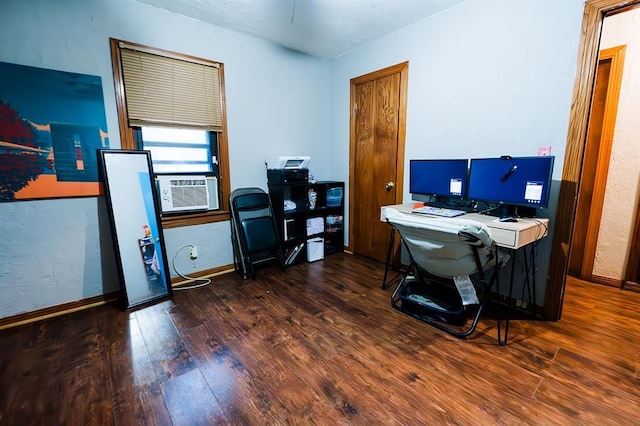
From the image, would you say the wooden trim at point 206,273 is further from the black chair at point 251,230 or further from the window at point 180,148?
the window at point 180,148

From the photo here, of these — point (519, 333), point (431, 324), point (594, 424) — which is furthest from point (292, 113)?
point (594, 424)

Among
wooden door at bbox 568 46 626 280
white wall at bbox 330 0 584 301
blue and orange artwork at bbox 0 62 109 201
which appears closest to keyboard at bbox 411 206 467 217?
white wall at bbox 330 0 584 301

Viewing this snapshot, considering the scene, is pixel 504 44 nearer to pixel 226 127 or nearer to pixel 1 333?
pixel 226 127

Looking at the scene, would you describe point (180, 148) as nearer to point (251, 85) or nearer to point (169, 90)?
point (169, 90)

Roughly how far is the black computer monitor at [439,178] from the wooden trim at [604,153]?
1.63 m

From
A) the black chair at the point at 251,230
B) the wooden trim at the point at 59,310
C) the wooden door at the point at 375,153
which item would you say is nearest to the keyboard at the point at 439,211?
the wooden door at the point at 375,153

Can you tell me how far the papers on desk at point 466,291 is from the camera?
2004mm

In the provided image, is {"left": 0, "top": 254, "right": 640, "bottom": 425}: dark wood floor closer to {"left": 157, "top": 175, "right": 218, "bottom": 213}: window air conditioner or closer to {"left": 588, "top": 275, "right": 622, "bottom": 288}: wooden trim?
{"left": 588, "top": 275, "right": 622, "bottom": 288}: wooden trim

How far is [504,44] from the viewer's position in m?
2.19

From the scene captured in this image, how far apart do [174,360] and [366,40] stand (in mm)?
3549

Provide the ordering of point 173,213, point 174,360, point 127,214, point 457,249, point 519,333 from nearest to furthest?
point 174,360
point 457,249
point 519,333
point 127,214
point 173,213

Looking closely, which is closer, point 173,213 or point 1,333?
point 1,333

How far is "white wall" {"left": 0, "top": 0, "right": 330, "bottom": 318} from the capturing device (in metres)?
2.05

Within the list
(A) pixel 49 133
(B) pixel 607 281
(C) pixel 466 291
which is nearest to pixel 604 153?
(B) pixel 607 281
